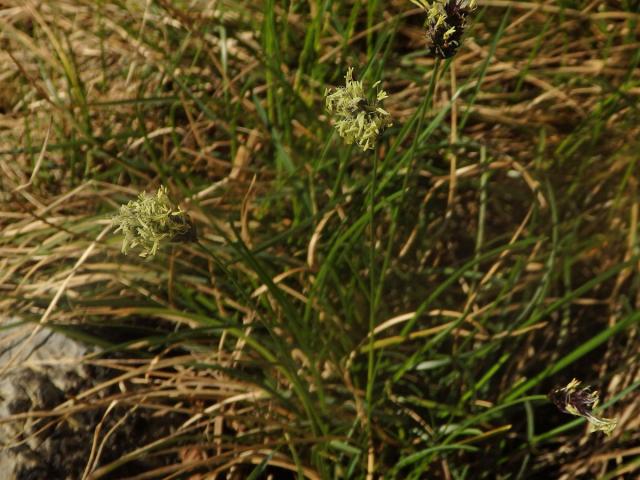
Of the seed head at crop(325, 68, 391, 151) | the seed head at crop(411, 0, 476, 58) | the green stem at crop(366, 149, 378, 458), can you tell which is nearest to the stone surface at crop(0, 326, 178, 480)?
the green stem at crop(366, 149, 378, 458)

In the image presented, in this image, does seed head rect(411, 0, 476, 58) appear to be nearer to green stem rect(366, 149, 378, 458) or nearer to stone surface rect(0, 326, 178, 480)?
green stem rect(366, 149, 378, 458)

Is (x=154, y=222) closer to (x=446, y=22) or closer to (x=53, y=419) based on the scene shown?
(x=446, y=22)

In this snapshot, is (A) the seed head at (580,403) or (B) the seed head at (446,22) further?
(A) the seed head at (580,403)

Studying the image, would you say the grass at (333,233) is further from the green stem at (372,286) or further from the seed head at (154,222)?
the seed head at (154,222)

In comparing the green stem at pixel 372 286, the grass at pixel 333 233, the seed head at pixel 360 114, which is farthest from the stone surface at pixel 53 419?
the seed head at pixel 360 114

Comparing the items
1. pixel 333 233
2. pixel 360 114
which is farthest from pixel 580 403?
pixel 333 233

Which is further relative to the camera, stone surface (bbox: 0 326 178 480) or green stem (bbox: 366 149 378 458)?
stone surface (bbox: 0 326 178 480)
